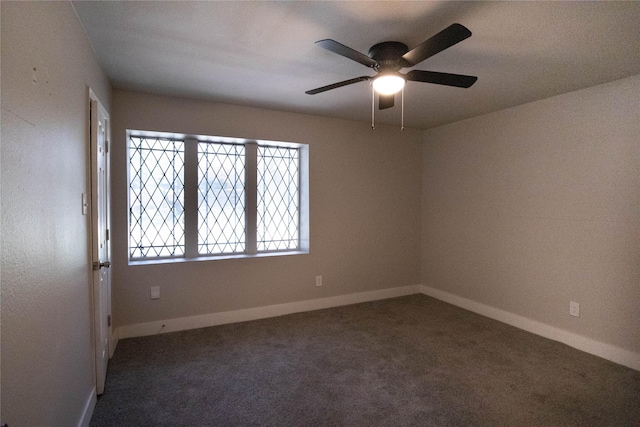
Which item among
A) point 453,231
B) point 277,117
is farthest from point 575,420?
point 277,117

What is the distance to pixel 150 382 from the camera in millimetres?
2324

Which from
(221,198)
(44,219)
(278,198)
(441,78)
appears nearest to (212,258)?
(221,198)

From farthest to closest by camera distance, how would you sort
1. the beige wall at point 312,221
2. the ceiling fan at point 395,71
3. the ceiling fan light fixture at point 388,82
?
the beige wall at point 312,221 → the ceiling fan light fixture at point 388,82 → the ceiling fan at point 395,71

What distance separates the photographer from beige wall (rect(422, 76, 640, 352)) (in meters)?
2.64

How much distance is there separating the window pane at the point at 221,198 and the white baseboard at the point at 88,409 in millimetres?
1646

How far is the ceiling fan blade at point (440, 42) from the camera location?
1441 mm

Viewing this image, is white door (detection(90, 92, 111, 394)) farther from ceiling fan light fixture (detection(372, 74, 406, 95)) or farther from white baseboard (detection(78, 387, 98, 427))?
ceiling fan light fixture (detection(372, 74, 406, 95))

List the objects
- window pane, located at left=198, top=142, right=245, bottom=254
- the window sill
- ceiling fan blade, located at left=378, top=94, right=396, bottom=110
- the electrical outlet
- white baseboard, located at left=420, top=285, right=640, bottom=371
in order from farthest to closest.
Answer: window pane, located at left=198, top=142, right=245, bottom=254, the window sill, the electrical outlet, white baseboard, located at left=420, top=285, right=640, bottom=371, ceiling fan blade, located at left=378, top=94, right=396, bottom=110

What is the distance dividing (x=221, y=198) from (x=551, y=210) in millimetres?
3297

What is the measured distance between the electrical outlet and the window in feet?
8.68

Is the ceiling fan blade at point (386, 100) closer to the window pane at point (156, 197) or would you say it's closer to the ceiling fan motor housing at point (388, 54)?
the ceiling fan motor housing at point (388, 54)

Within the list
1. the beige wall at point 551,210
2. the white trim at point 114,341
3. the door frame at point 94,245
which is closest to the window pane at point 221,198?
the white trim at point 114,341

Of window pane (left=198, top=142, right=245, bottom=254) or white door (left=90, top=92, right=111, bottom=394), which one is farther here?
window pane (left=198, top=142, right=245, bottom=254)

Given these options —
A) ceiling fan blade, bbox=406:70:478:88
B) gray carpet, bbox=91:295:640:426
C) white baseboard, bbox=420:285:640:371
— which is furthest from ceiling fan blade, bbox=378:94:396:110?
white baseboard, bbox=420:285:640:371
